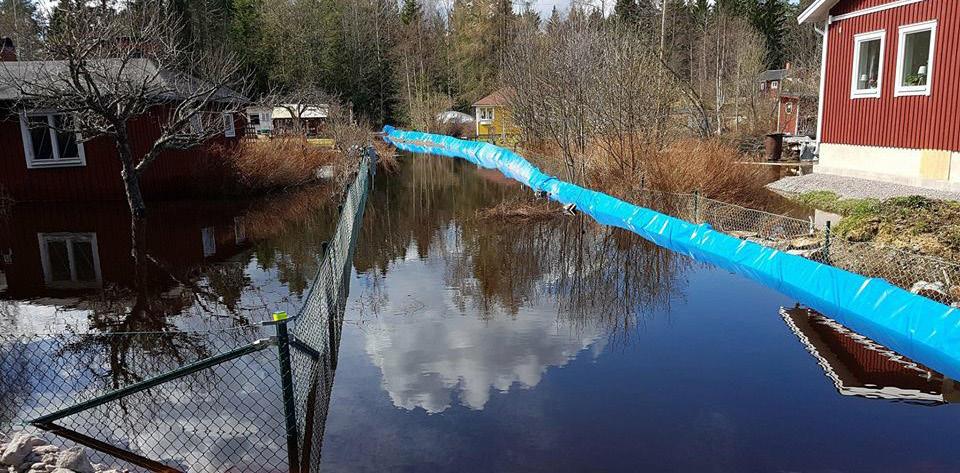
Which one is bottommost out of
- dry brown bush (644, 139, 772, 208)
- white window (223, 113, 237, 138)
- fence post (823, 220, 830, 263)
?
fence post (823, 220, 830, 263)

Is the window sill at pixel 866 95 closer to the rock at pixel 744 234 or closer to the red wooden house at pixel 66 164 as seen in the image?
the rock at pixel 744 234

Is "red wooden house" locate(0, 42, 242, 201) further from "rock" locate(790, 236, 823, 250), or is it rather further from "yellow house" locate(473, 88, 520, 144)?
"yellow house" locate(473, 88, 520, 144)

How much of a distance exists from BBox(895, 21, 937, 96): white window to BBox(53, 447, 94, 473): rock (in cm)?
1613

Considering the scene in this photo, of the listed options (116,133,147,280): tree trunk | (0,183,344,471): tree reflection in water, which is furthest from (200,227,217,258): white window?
(116,133,147,280): tree trunk

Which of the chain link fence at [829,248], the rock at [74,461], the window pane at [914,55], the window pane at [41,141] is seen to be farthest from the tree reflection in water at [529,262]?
the window pane at [41,141]

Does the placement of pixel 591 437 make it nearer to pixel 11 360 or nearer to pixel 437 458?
pixel 437 458

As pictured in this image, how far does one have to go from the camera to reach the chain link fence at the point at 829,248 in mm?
7707

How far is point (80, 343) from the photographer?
24.1 ft

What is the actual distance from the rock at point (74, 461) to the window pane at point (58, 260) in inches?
284

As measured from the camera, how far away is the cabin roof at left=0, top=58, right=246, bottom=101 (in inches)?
554

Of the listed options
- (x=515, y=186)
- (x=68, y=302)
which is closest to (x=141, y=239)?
(x=68, y=302)

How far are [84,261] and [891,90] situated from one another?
1665 centimetres

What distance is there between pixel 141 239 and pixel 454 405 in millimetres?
9322

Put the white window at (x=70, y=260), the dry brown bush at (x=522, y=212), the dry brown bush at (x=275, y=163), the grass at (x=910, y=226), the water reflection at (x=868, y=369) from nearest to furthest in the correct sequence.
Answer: the water reflection at (x=868, y=369), the grass at (x=910, y=226), the white window at (x=70, y=260), the dry brown bush at (x=522, y=212), the dry brown bush at (x=275, y=163)
